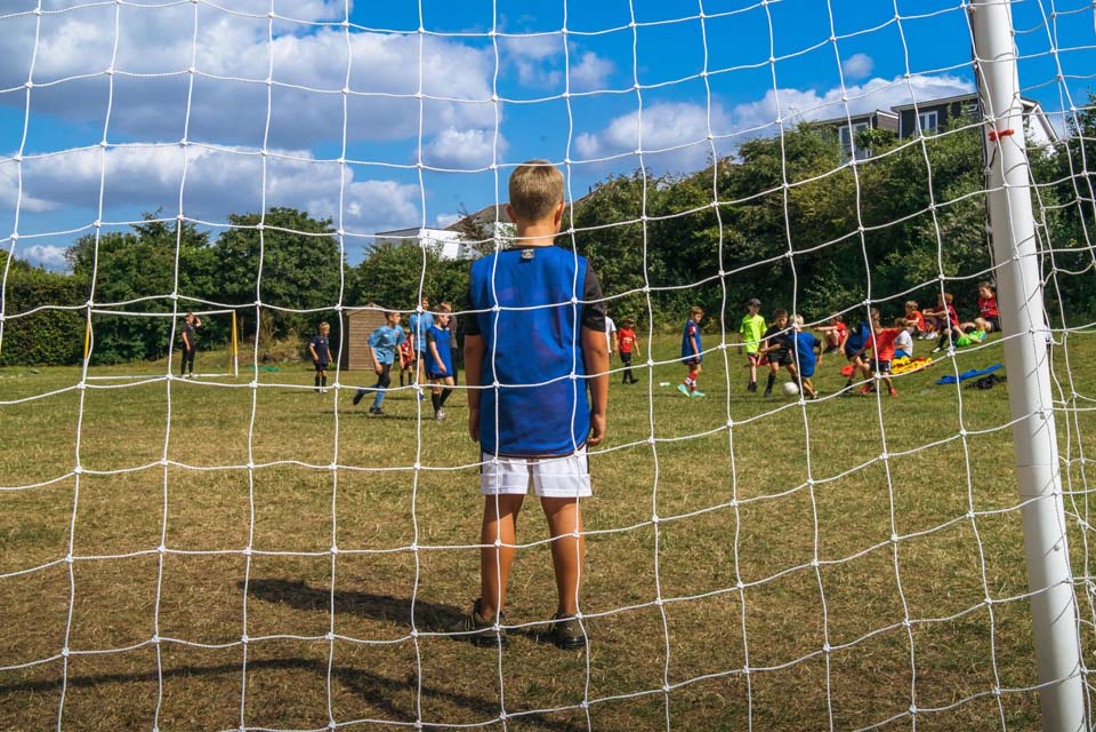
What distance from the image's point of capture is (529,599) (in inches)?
169

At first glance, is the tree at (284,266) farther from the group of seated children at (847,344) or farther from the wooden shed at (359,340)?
the group of seated children at (847,344)

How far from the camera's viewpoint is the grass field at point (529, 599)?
3.16 metres

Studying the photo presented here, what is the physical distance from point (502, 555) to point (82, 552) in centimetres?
271

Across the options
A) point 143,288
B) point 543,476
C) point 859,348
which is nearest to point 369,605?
point 543,476

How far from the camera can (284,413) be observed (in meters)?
14.0

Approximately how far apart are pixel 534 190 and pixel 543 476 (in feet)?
3.19

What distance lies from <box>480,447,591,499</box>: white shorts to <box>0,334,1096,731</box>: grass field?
0.22m

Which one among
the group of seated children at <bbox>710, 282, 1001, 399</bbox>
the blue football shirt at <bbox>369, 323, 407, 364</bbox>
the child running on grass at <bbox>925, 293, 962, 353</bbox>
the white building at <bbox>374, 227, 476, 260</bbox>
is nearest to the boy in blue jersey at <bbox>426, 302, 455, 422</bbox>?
the blue football shirt at <bbox>369, 323, 407, 364</bbox>

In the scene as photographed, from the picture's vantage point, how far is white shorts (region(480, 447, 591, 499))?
3502 mm

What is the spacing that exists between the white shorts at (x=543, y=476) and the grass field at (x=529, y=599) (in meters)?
0.22

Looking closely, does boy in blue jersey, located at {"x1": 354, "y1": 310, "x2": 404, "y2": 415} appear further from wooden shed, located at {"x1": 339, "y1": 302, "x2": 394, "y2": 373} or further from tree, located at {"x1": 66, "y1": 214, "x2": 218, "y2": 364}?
wooden shed, located at {"x1": 339, "y1": 302, "x2": 394, "y2": 373}

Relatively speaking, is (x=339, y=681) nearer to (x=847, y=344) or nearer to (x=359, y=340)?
(x=847, y=344)

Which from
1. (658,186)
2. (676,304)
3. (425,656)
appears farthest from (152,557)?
(676,304)

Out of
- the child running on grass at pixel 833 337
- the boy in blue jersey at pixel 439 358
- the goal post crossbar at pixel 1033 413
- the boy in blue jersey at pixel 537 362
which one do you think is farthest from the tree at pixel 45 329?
the goal post crossbar at pixel 1033 413
